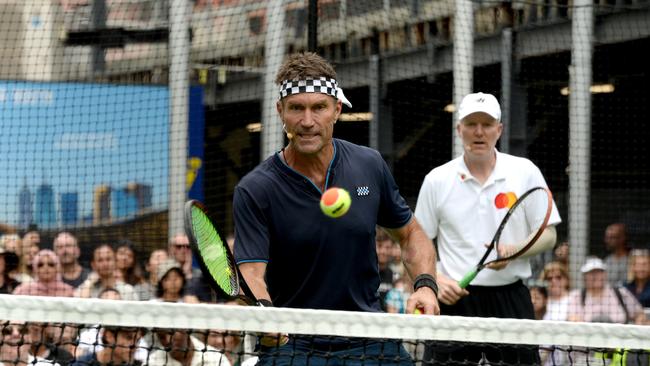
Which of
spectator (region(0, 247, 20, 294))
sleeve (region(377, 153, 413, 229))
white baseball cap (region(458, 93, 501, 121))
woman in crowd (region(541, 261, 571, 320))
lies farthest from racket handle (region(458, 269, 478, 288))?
spectator (region(0, 247, 20, 294))

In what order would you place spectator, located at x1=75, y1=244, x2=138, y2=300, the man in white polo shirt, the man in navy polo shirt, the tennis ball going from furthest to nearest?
1. spectator, located at x1=75, y1=244, x2=138, y2=300
2. the man in white polo shirt
3. the man in navy polo shirt
4. the tennis ball

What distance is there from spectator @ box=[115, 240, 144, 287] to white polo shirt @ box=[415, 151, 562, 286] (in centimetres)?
391

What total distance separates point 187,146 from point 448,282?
241 inches

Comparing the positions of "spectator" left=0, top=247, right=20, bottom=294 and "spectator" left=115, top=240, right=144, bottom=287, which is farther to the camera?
"spectator" left=115, top=240, right=144, bottom=287

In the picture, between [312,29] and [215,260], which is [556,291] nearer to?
[312,29]

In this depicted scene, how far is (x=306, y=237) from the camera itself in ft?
16.5

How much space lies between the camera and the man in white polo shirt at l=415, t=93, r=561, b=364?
6.66 m

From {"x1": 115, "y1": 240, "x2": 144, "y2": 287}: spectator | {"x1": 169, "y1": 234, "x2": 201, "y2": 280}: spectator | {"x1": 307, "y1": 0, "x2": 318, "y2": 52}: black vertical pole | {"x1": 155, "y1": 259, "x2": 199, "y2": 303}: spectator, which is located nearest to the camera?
{"x1": 307, "y1": 0, "x2": 318, "y2": 52}: black vertical pole

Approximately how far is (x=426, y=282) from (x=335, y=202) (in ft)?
1.98

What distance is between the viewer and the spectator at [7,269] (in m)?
9.68

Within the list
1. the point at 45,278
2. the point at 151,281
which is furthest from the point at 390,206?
the point at 151,281

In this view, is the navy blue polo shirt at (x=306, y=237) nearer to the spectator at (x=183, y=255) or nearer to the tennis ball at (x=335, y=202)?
the tennis ball at (x=335, y=202)

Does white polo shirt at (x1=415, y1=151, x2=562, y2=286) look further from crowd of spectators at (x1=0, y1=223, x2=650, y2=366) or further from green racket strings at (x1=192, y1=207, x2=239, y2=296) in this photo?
crowd of spectators at (x1=0, y1=223, x2=650, y2=366)

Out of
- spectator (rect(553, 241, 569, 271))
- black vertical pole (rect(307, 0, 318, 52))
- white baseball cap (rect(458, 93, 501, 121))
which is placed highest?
black vertical pole (rect(307, 0, 318, 52))
